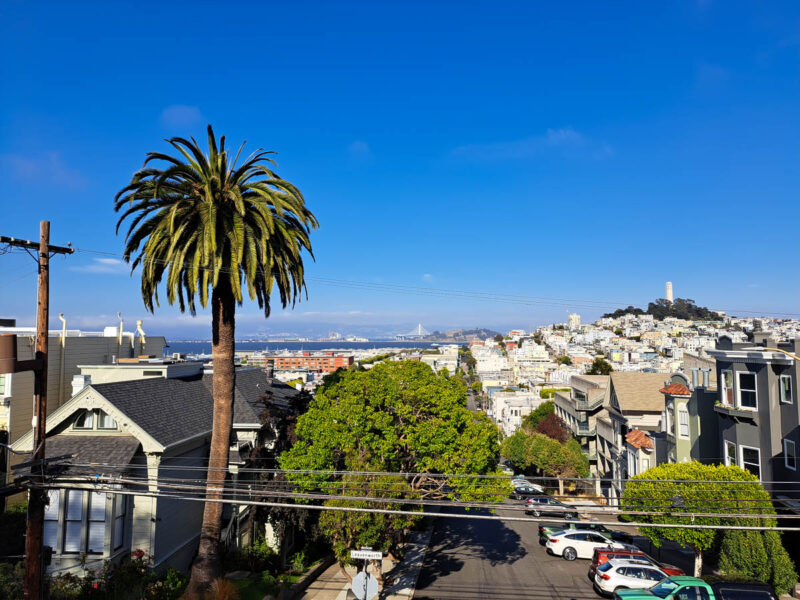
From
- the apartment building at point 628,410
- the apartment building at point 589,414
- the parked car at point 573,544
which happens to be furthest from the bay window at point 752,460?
the apartment building at point 589,414

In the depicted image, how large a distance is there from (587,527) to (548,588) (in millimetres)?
11395

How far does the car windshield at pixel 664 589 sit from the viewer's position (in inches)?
748

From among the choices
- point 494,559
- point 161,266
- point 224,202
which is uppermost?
point 224,202

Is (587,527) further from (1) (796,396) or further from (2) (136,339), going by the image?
(2) (136,339)

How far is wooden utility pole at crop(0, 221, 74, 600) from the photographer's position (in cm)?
1345

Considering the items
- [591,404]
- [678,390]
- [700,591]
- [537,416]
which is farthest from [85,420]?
[537,416]

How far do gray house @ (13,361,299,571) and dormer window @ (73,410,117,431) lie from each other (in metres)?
0.03

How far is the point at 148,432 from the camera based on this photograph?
20.0 m

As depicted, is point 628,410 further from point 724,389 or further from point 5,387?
point 5,387

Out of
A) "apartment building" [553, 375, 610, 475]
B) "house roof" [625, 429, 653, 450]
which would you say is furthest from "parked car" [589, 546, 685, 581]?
"apartment building" [553, 375, 610, 475]

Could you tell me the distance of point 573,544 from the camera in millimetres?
30953

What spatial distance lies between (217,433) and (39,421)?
682 cm

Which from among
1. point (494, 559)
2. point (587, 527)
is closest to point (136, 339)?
point (494, 559)

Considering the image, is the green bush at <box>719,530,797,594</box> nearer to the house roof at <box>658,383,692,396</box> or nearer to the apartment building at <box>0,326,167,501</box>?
the house roof at <box>658,383,692,396</box>
